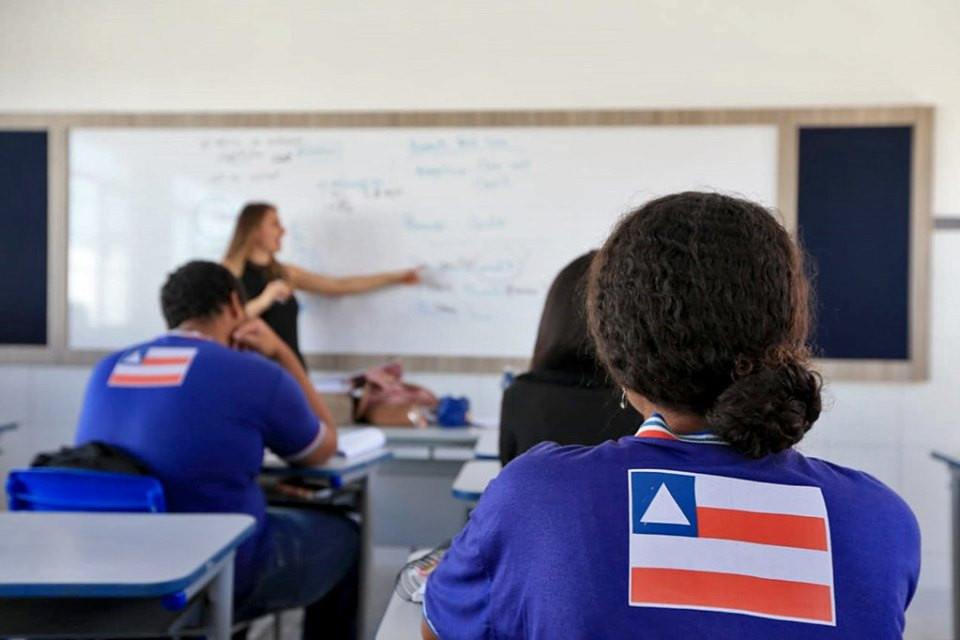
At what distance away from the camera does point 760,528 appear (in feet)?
2.49

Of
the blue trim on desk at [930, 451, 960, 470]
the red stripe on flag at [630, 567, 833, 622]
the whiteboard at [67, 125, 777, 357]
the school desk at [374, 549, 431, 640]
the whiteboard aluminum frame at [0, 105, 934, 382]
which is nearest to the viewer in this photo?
the red stripe on flag at [630, 567, 833, 622]

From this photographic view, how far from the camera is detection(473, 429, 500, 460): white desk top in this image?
2.40 metres

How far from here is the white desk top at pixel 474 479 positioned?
1.83 m

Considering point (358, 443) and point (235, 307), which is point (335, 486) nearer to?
point (358, 443)

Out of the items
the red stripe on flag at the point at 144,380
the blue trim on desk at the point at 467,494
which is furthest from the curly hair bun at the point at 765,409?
the red stripe on flag at the point at 144,380

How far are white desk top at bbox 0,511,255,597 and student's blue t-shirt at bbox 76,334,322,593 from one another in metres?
0.32

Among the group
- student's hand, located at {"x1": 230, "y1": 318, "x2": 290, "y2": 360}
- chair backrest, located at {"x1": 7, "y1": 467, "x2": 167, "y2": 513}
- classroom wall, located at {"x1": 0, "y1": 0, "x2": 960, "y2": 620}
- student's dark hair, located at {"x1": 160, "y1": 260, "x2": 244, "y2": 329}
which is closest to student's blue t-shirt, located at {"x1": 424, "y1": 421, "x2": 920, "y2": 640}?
chair backrest, located at {"x1": 7, "y1": 467, "x2": 167, "y2": 513}

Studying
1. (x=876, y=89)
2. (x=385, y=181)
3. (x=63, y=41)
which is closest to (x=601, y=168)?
(x=385, y=181)

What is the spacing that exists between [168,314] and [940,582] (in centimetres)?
357

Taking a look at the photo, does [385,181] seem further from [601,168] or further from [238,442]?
[238,442]

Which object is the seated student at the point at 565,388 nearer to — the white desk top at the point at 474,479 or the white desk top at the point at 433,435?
the white desk top at the point at 474,479

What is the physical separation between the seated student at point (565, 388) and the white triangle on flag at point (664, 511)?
0.77m

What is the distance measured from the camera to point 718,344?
818 millimetres

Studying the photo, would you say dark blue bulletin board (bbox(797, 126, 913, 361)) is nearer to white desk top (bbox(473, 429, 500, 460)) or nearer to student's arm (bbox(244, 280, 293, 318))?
white desk top (bbox(473, 429, 500, 460))
